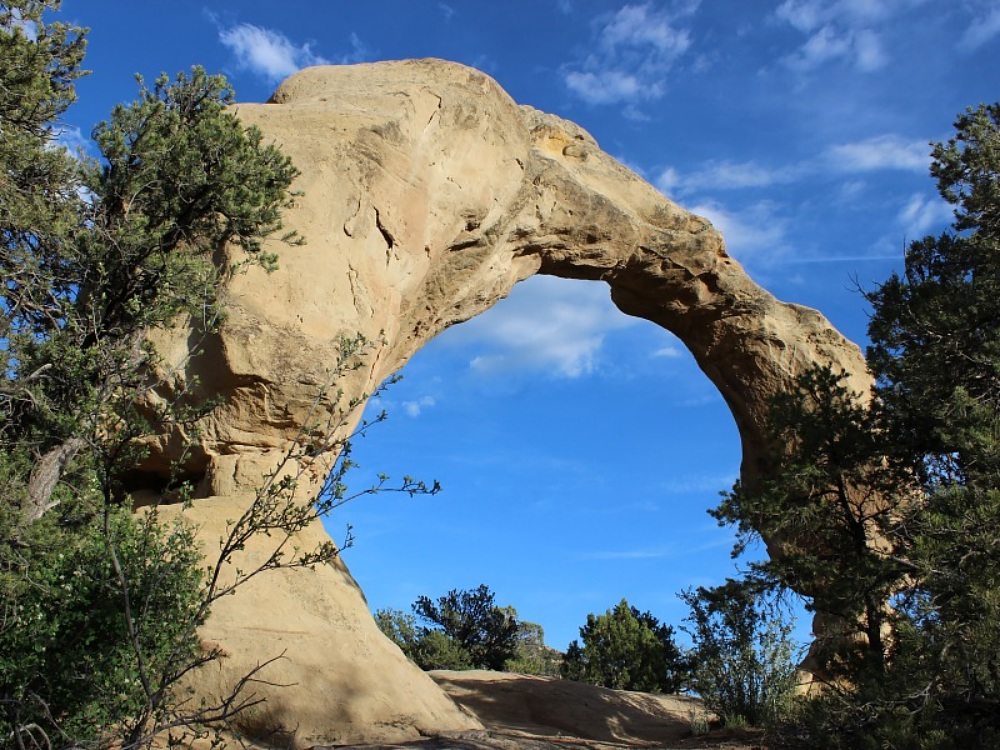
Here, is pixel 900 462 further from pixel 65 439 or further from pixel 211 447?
pixel 65 439

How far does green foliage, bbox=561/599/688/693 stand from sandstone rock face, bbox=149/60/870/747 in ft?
16.8

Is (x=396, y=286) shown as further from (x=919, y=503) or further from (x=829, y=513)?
(x=919, y=503)

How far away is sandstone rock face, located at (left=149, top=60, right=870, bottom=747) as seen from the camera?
389 inches

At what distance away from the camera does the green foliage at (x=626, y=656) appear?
21.2 m

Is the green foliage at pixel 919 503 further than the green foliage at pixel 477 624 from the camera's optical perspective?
No

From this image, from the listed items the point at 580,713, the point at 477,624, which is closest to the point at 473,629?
the point at 477,624

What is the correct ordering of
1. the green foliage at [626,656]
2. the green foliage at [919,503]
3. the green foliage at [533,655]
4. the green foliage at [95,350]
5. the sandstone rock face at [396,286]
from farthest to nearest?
the green foliage at [533,655] < the green foliage at [626,656] < the sandstone rock face at [396,286] < the green foliage at [919,503] < the green foliage at [95,350]

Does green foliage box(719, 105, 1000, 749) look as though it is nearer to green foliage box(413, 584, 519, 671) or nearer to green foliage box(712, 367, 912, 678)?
green foliage box(712, 367, 912, 678)

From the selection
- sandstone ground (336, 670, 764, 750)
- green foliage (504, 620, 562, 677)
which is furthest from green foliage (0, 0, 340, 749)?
green foliage (504, 620, 562, 677)

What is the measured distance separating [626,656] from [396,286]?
1181cm

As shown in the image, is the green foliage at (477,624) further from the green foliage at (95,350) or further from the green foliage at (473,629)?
the green foliage at (95,350)

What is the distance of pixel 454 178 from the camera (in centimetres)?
1484

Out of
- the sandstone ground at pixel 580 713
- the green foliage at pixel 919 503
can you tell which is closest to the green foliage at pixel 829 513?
the green foliage at pixel 919 503

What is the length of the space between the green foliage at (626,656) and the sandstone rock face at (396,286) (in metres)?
5.11
